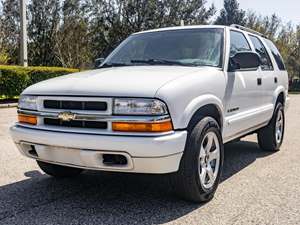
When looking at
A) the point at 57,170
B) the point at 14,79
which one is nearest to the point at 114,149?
the point at 57,170

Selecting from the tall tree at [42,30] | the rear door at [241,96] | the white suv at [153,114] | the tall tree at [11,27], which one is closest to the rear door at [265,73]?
the rear door at [241,96]

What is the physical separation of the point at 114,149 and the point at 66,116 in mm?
569

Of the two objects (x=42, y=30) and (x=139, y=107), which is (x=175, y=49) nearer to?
(x=139, y=107)

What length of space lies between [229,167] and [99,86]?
2451 millimetres

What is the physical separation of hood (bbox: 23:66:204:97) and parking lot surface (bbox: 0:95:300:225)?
1.04 meters

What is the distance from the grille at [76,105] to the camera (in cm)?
344

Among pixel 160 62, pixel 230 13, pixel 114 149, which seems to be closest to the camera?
pixel 114 149

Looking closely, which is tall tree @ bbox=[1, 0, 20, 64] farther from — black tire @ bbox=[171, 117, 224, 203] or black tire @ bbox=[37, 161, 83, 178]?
black tire @ bbox=[171, 117, 224, 203]

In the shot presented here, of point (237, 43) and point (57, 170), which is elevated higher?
point (237, 43)

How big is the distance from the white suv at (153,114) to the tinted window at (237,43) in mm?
41

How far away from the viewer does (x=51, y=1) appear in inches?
1074

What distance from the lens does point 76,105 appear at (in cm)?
355

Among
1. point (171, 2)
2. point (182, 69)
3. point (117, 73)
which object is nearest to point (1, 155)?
point (117, 73)

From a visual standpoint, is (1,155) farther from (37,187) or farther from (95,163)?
(95,163)
